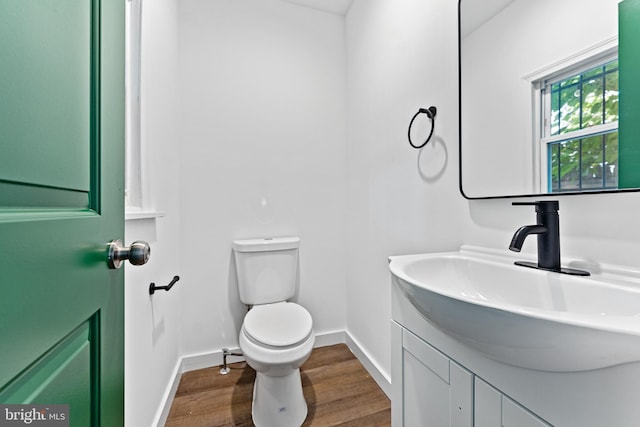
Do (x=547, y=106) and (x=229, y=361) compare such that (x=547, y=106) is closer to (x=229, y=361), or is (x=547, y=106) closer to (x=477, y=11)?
(x=477, y=11)

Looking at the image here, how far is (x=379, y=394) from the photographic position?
1496mm

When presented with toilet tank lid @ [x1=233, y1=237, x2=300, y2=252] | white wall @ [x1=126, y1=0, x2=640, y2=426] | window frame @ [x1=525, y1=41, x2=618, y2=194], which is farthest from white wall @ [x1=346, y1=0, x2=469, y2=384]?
toilet tank lid @ [x1=233, y1=237, x2=300, y2=252]

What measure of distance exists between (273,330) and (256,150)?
44.5 inches

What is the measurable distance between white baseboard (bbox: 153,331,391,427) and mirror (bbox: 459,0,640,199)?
1.16m

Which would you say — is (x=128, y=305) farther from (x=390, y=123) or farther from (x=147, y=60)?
(x=390, y=123)

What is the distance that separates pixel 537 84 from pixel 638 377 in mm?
795

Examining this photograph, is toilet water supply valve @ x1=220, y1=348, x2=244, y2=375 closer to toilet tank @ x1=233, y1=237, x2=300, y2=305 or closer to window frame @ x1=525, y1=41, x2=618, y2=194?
toilet tank @ x1=233, y1=237, x2=300, y2=305

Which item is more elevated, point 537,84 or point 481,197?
point 537,84

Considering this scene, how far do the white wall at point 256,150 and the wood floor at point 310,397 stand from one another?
0.22m

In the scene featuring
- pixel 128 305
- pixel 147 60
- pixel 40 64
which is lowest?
pixel 128 305

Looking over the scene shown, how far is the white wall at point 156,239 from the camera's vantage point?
3.16 ft

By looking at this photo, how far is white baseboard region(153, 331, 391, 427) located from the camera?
1.34 metres

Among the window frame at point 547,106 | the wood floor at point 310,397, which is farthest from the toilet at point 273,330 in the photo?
the window frame at point 547,106

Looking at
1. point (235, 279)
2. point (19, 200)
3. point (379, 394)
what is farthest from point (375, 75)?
point (379, 394)
